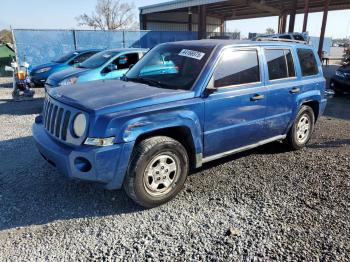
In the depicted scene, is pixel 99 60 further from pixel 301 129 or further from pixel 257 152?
pixel 301 129

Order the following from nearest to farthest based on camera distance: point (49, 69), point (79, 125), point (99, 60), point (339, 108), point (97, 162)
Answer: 1. point (97, 162)
2. point (79, 125)
3. point (99, 60)
4. point (339, 108)
5. point (49, 69)

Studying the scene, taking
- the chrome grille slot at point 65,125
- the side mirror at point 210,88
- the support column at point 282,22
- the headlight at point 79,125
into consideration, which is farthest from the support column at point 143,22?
the headlight at point 79,125

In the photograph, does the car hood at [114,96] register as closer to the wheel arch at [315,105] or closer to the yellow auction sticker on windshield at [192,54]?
the yellow auction sticker on windshield at [192,54]

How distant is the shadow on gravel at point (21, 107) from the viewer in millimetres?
8195

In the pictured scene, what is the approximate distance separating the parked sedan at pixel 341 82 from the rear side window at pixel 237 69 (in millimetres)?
7890

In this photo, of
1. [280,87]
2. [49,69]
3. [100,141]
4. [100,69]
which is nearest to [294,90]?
[280,87]

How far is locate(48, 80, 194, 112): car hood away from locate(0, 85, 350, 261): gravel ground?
3.92 feet

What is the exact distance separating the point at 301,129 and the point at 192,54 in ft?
8.47

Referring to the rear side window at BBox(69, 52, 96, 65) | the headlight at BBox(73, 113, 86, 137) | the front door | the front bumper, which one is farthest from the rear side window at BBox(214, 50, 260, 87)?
the rear side window at BBox(69, 52, 96, 65)

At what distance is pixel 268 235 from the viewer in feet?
10.0

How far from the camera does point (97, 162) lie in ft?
9.86

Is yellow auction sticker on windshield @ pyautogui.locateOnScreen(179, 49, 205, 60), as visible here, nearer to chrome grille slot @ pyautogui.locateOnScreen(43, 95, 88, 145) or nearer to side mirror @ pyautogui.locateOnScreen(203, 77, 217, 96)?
side mirror @ pyautogui.locateOnScreen(203, 77, 217, 96)

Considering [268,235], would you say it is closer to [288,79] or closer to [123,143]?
[123,143]

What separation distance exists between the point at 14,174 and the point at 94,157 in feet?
6.55
